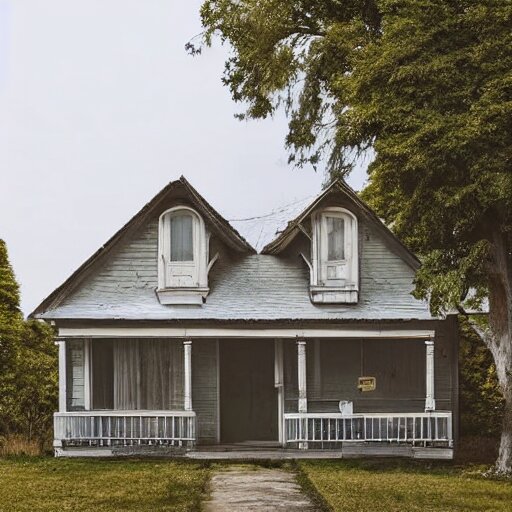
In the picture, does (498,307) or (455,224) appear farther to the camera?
(498,307)

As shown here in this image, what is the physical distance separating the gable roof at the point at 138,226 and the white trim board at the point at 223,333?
32.2 inches

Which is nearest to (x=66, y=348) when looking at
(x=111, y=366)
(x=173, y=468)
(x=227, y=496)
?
(x=111, y=366)

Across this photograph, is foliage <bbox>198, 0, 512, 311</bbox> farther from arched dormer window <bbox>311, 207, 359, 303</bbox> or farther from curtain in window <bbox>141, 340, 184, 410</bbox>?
curtain in window <bbox>141, 340, 184, 410</bbox>

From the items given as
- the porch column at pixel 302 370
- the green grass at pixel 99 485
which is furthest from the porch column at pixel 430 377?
the green grass at pixel 99 485

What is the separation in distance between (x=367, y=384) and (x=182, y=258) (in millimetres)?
5550

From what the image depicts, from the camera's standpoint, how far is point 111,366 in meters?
28.2

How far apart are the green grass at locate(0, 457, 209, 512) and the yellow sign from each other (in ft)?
16.9

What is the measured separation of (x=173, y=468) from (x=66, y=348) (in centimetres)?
524

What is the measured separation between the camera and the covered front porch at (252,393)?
1034 inches

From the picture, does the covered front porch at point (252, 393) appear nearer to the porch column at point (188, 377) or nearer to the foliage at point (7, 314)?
the porch column at point (188, 377)

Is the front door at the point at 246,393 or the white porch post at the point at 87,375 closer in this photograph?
the white porch post at the point at 87,375

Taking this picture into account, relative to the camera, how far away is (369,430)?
26.7 metres

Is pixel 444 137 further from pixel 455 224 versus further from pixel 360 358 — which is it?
pixel 360 358

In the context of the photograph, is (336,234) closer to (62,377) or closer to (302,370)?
(302,370)
